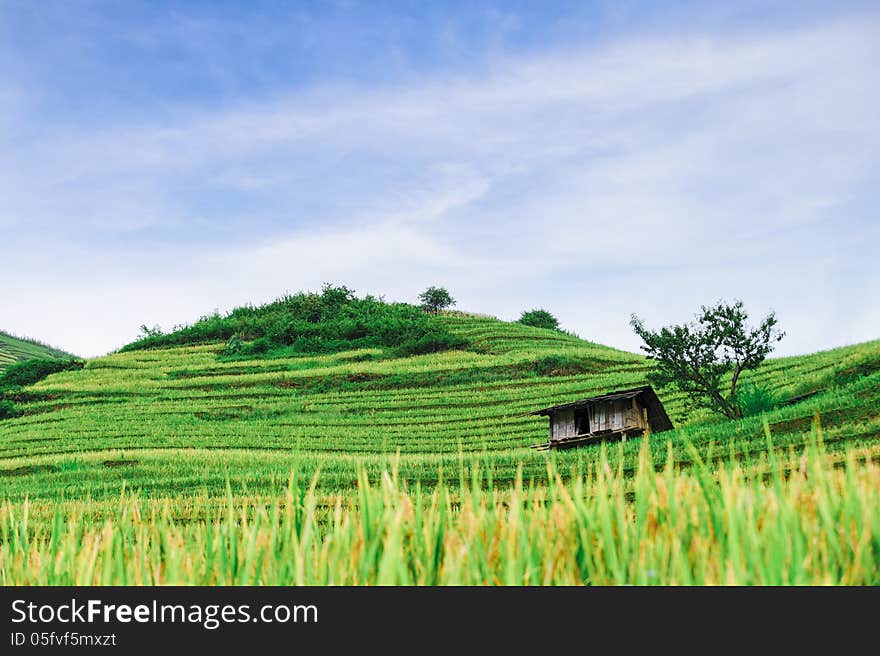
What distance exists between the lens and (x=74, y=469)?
659 inches

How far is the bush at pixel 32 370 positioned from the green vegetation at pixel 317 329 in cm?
760

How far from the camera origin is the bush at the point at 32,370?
3322cm

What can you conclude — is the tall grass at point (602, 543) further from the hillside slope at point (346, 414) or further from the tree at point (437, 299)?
the tree at point (437, 299)

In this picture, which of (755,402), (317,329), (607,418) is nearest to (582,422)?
(607,418)

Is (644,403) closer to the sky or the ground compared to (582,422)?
closer to the sky

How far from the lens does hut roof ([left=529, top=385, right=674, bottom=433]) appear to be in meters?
18.1

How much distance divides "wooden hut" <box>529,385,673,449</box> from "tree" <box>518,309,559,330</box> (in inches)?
1357

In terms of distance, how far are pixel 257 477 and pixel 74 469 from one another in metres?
5.49

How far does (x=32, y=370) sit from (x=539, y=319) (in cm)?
3287

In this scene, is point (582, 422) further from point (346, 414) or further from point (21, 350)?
point (21, 350)

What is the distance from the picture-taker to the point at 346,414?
86.1 feet

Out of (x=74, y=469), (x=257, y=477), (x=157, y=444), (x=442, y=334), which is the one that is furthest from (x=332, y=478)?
(x=442, y=334)
